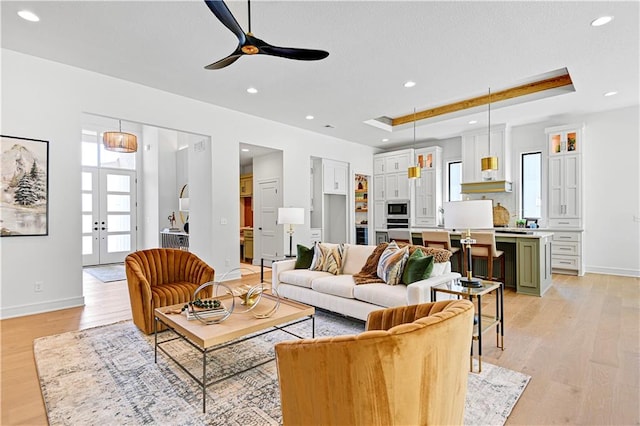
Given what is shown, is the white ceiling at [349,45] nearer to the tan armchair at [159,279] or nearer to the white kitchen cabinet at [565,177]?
the white kitchen cabinet at [565,177]

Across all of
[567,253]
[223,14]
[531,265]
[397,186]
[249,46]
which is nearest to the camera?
[223,14]

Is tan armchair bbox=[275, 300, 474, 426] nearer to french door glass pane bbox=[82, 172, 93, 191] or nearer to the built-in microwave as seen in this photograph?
the built-in microwave

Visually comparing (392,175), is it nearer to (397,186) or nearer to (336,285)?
(397,186)

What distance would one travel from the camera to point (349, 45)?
11.6 feet

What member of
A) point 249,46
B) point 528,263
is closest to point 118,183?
point 249,46

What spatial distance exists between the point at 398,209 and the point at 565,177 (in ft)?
11.7

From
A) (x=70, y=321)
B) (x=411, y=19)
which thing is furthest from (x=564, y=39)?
(x=70, y=321)

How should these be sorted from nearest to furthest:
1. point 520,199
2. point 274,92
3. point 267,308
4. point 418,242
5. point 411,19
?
point 267,308 < point 411,19 < point 274,92 < point 418,242 < point 520,199

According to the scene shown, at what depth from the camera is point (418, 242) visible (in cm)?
604

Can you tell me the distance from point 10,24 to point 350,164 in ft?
21.0

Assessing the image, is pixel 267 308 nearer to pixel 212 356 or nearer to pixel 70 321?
pixel 212 356

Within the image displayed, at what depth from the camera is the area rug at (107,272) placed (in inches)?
238

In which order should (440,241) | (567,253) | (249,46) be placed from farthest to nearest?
(567,253) → (440,241) → (249,46)

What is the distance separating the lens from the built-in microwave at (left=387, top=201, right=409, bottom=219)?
844 centimetres
